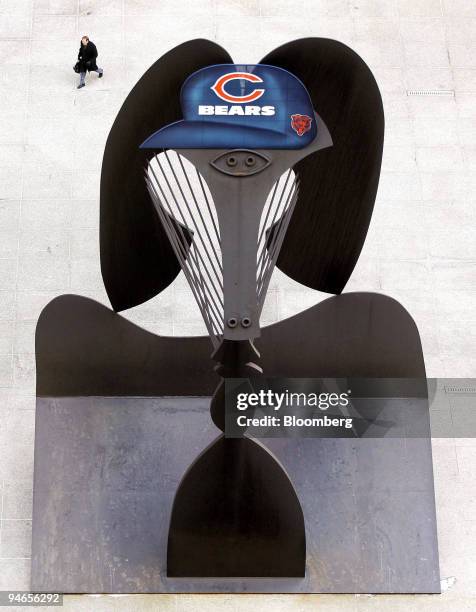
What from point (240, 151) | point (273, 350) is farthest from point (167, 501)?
point (240, 151)

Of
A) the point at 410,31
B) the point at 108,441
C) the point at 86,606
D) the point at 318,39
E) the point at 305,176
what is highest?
the point at 318,39

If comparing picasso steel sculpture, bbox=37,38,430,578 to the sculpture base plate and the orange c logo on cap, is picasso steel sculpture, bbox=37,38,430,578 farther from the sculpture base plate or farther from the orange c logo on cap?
the sculpture base plate

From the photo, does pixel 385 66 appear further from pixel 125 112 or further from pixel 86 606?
pixel 86 606

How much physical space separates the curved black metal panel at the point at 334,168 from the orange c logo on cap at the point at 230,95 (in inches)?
32.7

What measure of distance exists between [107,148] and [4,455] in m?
5.59

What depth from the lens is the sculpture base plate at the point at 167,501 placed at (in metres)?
19.7

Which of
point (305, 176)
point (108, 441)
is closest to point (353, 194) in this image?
point (305, 176)

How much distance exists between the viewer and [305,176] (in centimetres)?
1989

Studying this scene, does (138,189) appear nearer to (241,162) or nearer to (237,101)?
(237,101)

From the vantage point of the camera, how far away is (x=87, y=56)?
25391 mm

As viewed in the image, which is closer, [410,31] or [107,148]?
[107,148]

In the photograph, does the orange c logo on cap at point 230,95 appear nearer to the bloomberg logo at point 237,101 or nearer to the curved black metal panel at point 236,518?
the bloomberg logo at point 237,101

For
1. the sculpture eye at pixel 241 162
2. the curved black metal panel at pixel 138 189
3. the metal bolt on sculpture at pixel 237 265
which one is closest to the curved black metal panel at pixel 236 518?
the metal bolt on sculpture at pixel 237 265

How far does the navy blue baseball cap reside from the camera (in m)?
17.8
